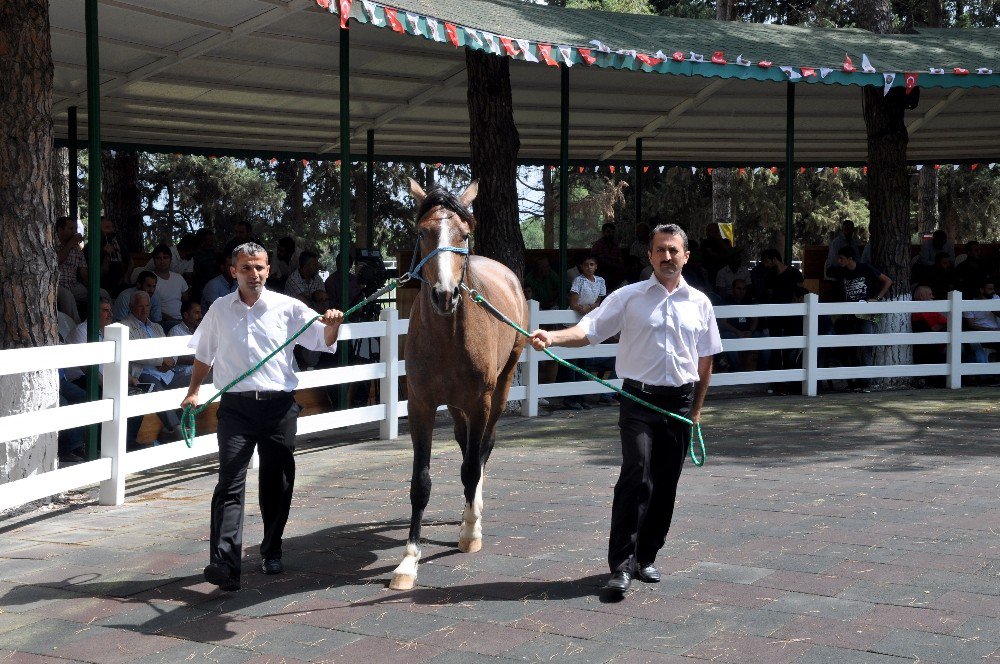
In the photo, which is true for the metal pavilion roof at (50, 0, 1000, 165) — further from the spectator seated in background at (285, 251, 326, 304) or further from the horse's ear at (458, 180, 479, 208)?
the horse's ear at (458, 180, 479, 208)

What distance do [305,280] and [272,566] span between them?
9.56m

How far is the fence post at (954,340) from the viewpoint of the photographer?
15.4 meters

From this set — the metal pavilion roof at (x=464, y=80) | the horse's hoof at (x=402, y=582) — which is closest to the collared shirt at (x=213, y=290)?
the metal pavilion roof at (x=464, y=80)

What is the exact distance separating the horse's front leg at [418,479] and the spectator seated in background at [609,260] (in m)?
9.56

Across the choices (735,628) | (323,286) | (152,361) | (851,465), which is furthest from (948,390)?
(735,628)

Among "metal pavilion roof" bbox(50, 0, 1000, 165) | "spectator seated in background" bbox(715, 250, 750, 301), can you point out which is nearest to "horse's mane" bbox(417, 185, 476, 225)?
"metal pavilion roof" bbox(50, 0, 1000, 165)

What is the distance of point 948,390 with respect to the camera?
50.5ft

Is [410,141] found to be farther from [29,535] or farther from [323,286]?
[29,535]

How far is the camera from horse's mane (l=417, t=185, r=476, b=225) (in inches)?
248

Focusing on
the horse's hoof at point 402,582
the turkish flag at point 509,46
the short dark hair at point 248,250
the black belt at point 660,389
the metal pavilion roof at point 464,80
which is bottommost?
the horse's hoof at point 402,582

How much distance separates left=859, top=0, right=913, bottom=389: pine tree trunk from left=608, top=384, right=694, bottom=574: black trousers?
10291 mm

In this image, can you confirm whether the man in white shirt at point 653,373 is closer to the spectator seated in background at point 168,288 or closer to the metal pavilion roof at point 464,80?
the metal pavilion roof at point 464,80

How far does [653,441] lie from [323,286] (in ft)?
35.1

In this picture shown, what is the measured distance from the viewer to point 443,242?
20.0 feet
